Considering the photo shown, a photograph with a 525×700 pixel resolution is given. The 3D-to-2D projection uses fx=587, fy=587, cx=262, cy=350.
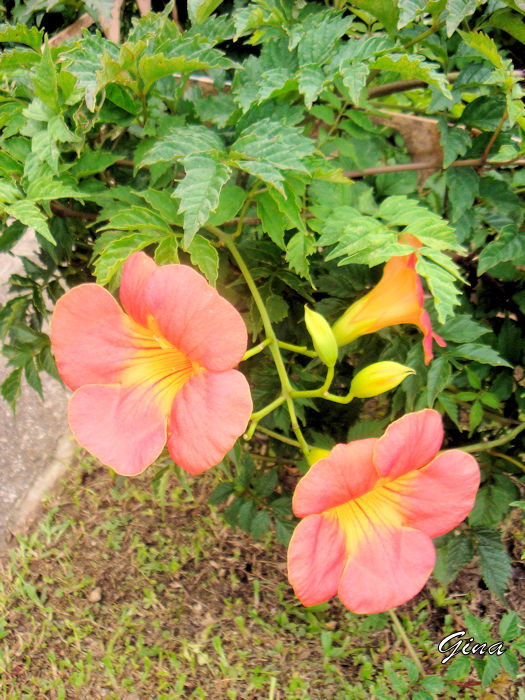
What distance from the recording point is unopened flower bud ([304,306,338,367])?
1.30m

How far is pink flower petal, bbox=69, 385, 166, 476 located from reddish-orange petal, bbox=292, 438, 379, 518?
30 centimetres

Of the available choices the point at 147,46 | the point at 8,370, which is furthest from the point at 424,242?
the point at 8,370

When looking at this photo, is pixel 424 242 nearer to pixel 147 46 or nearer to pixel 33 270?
pixel 147 46

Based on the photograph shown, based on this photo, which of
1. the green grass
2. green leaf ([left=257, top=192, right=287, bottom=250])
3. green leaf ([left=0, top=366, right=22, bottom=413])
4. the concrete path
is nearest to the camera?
green leaf ([left=257, top=192, right=287, bottom=250])

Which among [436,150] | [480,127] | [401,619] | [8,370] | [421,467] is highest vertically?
[480,127]

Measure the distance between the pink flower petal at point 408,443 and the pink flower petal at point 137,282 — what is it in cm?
56

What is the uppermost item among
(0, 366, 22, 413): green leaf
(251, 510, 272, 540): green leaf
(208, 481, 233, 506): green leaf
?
(0, 366, 22, 413): green leaf

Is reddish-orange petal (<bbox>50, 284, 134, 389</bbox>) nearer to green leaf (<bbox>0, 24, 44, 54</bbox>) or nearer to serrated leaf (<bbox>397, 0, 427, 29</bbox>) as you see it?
green leaf (<bbox>0, 24, 44, 54</bbox>)

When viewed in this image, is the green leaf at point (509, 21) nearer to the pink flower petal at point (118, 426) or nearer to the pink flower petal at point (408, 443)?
the pink flower petal at point (408, 443)

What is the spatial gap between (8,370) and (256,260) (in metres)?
2.35

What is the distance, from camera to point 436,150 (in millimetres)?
1974

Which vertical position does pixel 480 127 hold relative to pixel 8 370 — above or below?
above

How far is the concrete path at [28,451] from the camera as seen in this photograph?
9.76ft

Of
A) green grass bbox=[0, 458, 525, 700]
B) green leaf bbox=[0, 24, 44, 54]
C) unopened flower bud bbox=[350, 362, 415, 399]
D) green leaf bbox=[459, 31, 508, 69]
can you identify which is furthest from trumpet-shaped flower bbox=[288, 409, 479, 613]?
green leaf bbox=[0, 24, 44, 54]
